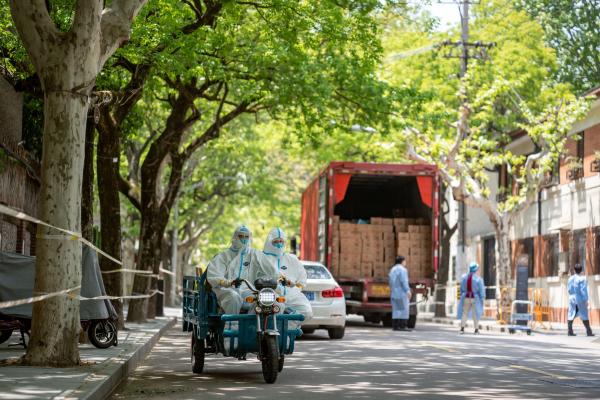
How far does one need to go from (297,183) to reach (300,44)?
105 feet

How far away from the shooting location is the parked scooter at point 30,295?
49.6 feet

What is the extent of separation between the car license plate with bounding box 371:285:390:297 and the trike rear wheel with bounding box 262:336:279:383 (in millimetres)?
16384

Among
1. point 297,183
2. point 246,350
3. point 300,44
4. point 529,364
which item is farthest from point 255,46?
point 297,183

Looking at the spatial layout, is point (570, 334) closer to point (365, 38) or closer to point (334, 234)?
point (334, 234)

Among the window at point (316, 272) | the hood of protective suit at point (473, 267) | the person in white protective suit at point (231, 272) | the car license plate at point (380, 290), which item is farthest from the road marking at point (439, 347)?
the car license plate at point (380, 290)

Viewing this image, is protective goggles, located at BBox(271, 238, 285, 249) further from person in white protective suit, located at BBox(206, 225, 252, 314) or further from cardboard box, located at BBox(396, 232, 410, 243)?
cardboard box, located at BBox(396, 232, 410, 243)

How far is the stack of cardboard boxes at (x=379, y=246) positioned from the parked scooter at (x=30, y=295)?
42.6 feet

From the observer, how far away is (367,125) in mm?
26312

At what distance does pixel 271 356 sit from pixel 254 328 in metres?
0.47

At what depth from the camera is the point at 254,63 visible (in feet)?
78.9

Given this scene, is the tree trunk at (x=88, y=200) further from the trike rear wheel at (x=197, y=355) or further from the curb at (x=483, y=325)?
the curb at (x=483, y=325)

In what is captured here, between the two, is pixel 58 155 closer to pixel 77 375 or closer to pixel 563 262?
pixel 77 375

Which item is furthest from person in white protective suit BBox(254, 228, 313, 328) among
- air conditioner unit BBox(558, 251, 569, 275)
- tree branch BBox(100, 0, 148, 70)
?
air conditioner unit BBox(558, 251, 569, 275)

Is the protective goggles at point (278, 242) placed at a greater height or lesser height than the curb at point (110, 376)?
greater
